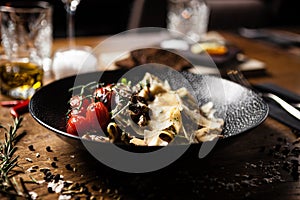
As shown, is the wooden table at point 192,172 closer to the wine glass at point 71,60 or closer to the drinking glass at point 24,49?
the drinking glass at point 24,49

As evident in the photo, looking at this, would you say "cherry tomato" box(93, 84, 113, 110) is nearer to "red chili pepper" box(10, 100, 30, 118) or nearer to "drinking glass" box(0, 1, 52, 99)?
"red chili pepper" box(10, 100, 30, 118)

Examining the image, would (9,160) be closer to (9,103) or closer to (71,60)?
(9,103)

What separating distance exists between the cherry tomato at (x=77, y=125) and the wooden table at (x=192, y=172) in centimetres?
5

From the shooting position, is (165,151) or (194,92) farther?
(194,92)

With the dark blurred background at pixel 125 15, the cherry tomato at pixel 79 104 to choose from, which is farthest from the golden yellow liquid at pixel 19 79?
the dark blurred background at pixel 125 15

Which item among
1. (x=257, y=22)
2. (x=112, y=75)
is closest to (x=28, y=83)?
(x=112, y=75)

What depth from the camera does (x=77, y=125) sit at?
92 centimetres

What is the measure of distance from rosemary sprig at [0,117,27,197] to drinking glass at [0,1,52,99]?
0.22m

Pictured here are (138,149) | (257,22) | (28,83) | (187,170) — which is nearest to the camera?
(138,149)

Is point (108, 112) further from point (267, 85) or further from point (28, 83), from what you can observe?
point (267, 85)

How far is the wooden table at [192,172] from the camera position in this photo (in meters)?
0.82

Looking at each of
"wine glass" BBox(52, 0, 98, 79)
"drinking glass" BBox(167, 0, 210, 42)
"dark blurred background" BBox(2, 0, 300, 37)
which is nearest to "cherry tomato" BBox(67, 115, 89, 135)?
"wine glass" BBox(52, 0, 98, 79)

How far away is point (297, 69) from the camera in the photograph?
5.41 feet

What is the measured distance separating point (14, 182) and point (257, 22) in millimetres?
2789
